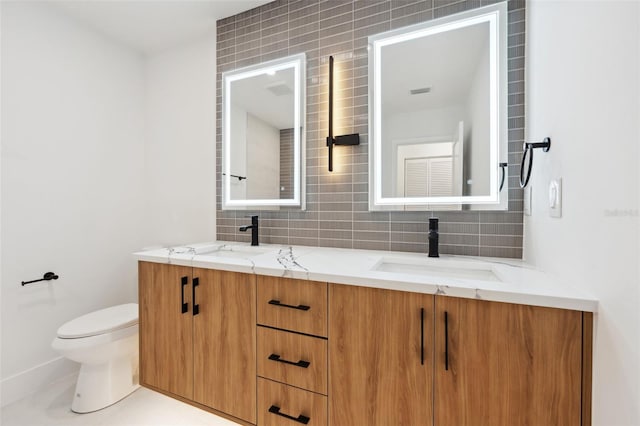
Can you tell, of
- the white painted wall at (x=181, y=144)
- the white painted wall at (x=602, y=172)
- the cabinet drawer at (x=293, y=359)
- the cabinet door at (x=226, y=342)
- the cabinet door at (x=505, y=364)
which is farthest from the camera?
the white painted wall at (x=181, y=144)

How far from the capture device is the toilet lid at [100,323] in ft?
4.98

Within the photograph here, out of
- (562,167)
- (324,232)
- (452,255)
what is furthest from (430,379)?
(324,232)

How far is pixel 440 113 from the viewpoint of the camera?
4.69ft

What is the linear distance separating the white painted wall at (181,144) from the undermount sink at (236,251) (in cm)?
34

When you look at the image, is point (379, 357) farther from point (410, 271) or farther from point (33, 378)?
point (33, 378)

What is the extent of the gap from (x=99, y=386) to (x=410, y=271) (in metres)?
1.86

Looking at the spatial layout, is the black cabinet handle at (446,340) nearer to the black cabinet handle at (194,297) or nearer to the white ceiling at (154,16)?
the black cabinet handle at (194,297)

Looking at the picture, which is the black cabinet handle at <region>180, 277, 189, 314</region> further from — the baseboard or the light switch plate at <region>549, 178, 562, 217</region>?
the light switch plate at <region>549, 178, 562, 217</region>

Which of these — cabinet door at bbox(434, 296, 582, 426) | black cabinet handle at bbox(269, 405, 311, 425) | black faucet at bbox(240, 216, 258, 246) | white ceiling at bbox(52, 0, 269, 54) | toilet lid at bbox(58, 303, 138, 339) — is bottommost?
black cabinet handle at bbox(269, 405, 311, 425)

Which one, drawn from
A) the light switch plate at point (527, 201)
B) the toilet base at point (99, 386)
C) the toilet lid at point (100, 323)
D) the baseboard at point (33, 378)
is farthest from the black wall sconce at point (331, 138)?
the baseboard at point (33, 378)

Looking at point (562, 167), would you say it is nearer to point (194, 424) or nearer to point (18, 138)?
point (194, 424)

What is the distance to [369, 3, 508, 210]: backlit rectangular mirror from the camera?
1.33 metres

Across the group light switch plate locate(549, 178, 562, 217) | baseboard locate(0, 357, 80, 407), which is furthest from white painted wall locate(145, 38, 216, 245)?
light switch plate locate(549, 178, 562, 217)

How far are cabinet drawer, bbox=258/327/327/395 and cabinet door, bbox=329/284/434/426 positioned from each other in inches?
1.8
